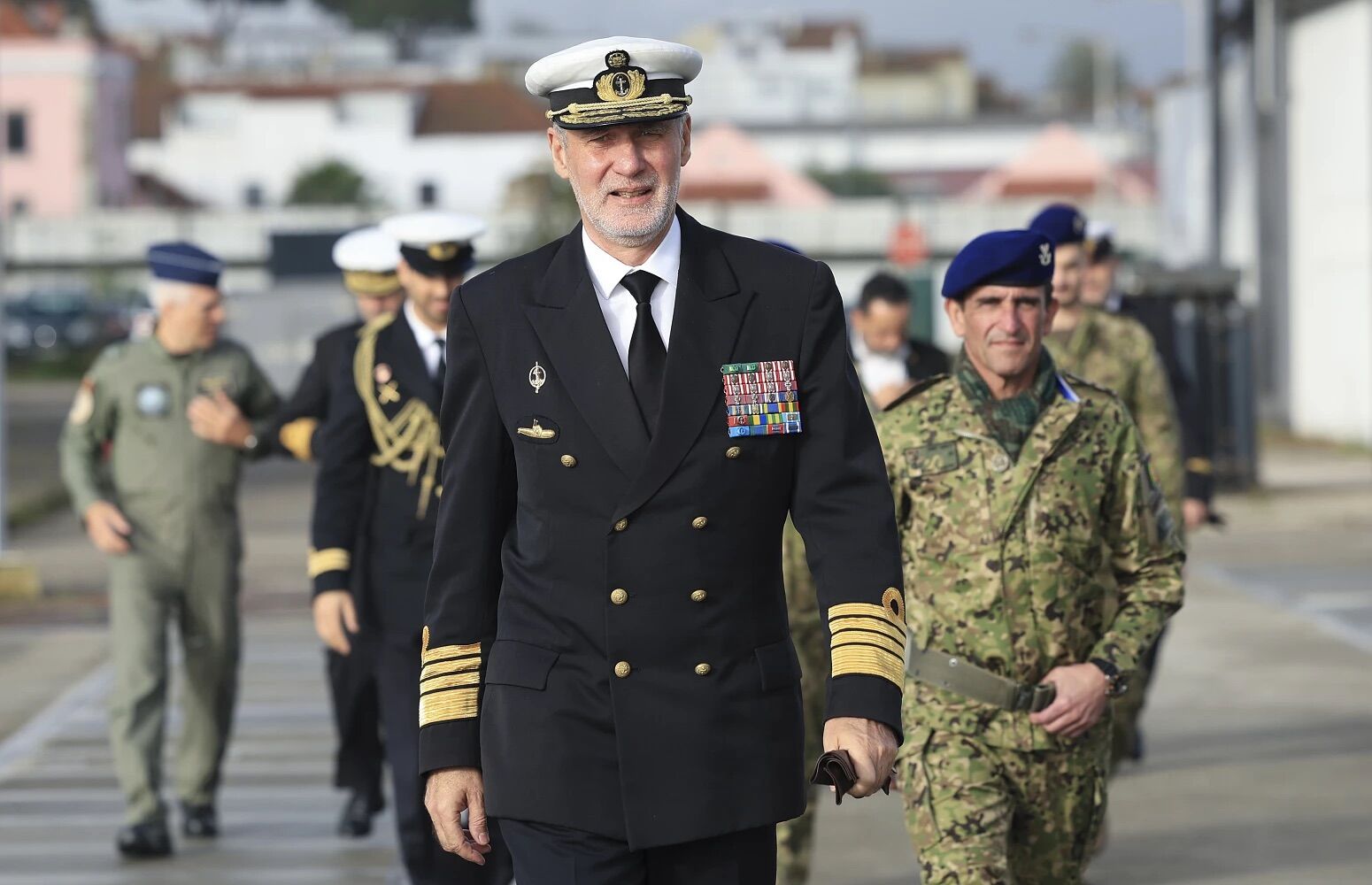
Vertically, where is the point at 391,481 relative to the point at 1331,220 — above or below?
above

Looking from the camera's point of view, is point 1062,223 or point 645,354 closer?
point 645,354

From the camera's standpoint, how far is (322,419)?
846cm

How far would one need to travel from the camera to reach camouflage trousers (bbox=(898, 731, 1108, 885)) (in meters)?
5.42

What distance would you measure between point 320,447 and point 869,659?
3.87 meters

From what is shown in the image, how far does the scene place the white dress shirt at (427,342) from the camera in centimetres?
735

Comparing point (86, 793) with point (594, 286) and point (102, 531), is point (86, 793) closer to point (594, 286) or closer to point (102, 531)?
point (102, 531)

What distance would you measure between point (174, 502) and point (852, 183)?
371 feet

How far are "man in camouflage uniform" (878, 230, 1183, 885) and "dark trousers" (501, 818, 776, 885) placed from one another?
1.54 metres

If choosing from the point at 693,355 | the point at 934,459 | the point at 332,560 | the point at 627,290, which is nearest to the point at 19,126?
the point at 332,560

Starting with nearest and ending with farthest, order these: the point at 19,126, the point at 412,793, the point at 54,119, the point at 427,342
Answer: the point at 412,793
the point at 427,342
the point at 19,126
the point at 54,119

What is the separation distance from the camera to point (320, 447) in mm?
7406

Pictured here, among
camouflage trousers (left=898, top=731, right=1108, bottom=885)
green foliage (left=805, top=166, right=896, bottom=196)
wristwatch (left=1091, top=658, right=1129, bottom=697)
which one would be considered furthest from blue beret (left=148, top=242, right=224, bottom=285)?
green foliage (left=805, top=166, right=896, bottom=196)

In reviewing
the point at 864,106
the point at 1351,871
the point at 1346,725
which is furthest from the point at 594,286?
the point at 864,106

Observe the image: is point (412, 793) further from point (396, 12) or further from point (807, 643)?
point (396, 12)
